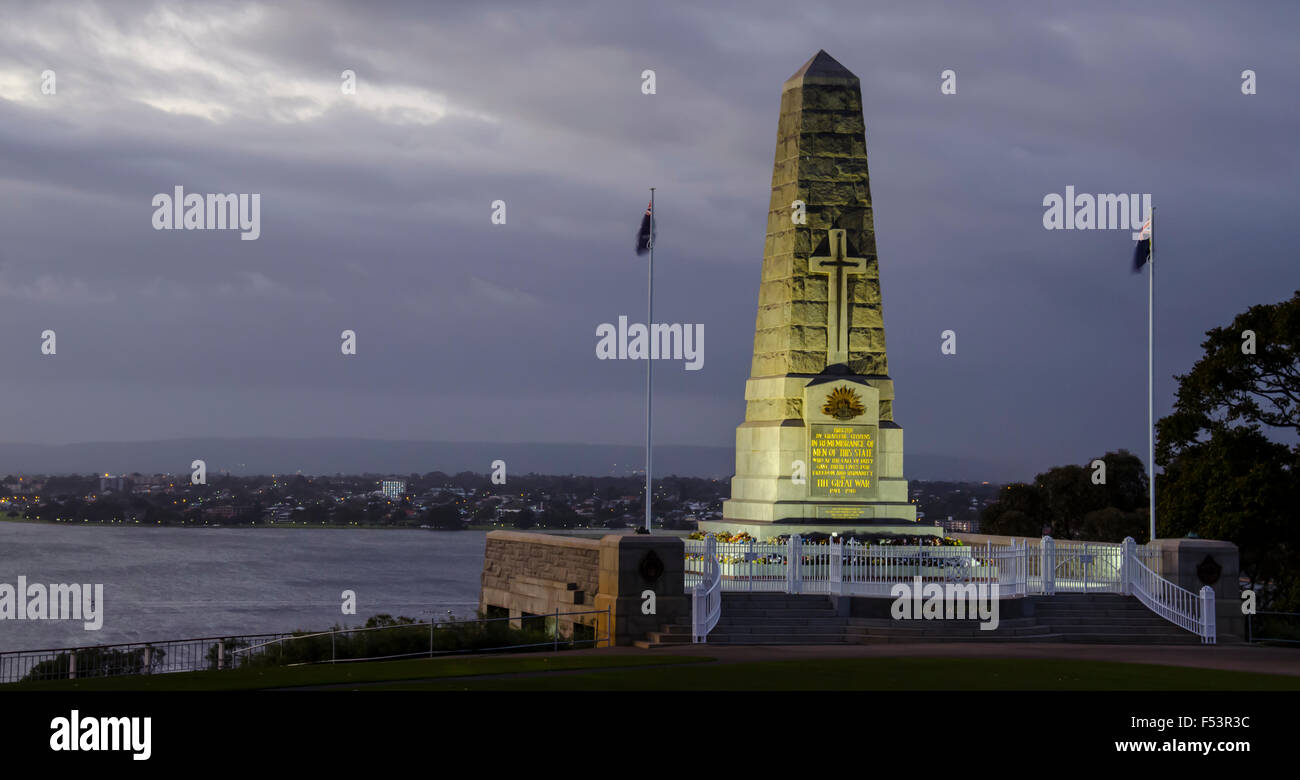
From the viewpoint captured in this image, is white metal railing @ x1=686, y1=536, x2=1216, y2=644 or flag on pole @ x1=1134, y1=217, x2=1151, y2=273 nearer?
white metal railing @ x1=686, y1=536, x2=1216, y2=644

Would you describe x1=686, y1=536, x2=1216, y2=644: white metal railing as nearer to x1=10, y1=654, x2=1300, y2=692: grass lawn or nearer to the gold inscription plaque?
the gold inscription plaque

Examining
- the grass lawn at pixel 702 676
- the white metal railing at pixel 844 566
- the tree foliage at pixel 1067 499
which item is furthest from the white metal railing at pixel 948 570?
the tree foliage at pixel 1067 499

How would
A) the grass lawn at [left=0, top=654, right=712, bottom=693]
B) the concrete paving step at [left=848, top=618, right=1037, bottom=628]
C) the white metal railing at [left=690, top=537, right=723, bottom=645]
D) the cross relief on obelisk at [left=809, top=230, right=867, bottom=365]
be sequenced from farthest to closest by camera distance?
1. the cross relief on obelisk at [left=809, top=230, right=867, bottom=365]
2. the concrete paving step at [left=848, top=618, right=1037, bottom=628]
3. the white metal railing at [left=690, top=537, right=723, bottom=645]
4. the grass lawn at [left=0, top=654, right=712, bottom=693]

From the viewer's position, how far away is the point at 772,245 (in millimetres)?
33531

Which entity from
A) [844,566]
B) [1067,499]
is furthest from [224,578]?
[844,566]

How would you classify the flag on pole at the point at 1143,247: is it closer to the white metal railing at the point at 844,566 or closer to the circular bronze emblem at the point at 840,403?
the circular bronze emblem at the point at 840,403

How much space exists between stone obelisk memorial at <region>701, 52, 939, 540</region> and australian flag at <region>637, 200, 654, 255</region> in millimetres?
3353

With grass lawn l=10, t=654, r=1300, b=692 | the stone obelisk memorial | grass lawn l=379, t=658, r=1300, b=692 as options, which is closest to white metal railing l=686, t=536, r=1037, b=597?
the stone obelisk memorial

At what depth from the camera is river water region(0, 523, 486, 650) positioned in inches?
2997

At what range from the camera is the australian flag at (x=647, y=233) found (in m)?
31.8

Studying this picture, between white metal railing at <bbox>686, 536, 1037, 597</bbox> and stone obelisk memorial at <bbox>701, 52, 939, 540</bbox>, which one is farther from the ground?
stone obelisk memorial at <bbox>701, 52, 939, 540</bbox>

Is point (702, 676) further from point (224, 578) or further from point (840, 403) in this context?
point (224, 578)
